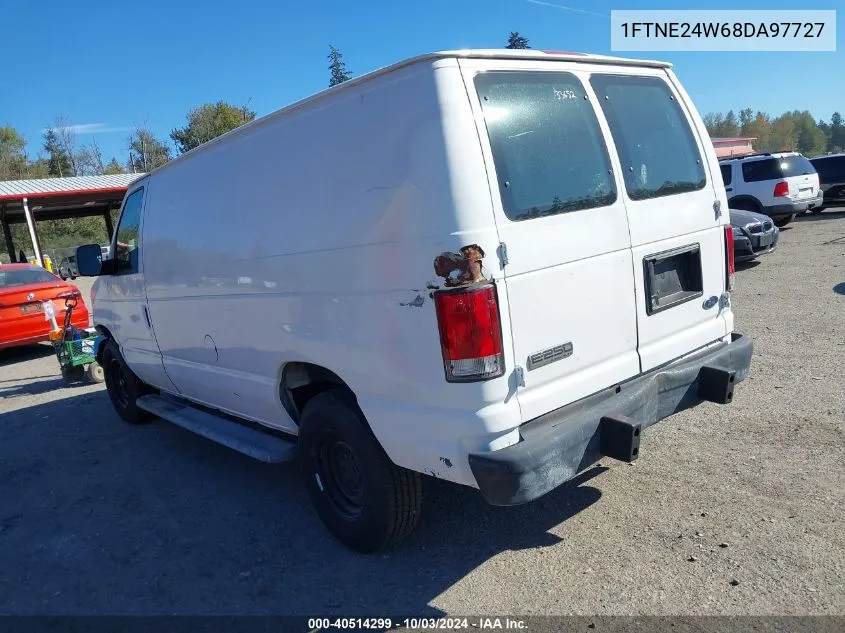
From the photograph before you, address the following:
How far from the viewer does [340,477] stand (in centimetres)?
382

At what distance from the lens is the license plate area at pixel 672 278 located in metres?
3.51

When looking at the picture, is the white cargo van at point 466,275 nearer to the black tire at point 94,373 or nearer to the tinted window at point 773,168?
the black tire at point 94,373

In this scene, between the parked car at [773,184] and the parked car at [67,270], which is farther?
the parked car at [67,270]

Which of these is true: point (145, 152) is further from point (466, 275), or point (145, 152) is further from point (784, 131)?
point (784, 131)

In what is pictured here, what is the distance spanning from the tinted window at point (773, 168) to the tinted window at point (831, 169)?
178 inches

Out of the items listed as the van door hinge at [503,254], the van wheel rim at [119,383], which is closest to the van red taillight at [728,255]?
the van door hinge at [503,254]

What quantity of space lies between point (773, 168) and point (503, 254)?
15.1 metres

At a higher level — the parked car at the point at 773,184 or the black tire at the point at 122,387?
the parked car at the point at 773,184

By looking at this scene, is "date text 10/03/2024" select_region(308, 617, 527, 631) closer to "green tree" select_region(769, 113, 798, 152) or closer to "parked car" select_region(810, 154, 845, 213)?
"parked car" select_region(810, 154, 845, 213)

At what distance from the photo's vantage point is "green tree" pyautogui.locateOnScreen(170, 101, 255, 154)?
54.5 metres

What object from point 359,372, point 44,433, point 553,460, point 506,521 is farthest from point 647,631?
point 44,433

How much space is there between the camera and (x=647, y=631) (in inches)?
110

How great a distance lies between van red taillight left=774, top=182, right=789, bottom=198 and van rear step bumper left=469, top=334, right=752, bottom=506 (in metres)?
13.5

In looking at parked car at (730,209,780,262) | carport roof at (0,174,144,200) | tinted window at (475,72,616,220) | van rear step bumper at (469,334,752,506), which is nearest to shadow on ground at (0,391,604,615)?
van rear step bumper at (469,334,752,506)
